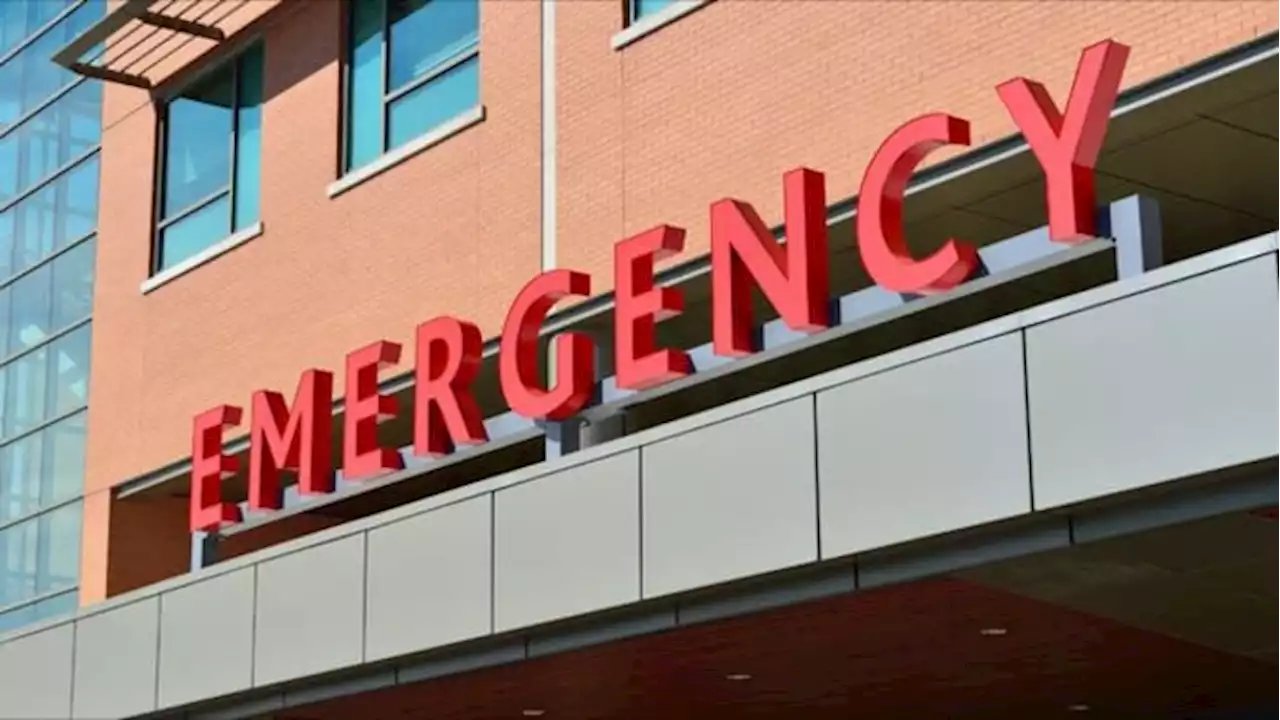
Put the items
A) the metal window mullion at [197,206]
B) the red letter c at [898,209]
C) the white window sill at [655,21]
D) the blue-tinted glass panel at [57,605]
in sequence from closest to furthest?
the red letter c at [898,209]
the white window sill at [655,21]
the metal window mullion at [197,206]
the blue-tinted glass panel at [57,605]

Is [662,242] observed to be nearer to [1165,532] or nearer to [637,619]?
[637,619]

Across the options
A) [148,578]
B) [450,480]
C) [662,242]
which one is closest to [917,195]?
[662,242]

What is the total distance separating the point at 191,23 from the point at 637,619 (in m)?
12.1

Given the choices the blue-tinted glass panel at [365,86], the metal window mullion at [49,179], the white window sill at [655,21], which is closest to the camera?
the white window sill at [655,21]

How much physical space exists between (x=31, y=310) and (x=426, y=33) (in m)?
9.05

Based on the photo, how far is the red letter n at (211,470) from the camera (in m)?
22.9

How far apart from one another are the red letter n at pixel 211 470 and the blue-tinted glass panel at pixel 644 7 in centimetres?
599

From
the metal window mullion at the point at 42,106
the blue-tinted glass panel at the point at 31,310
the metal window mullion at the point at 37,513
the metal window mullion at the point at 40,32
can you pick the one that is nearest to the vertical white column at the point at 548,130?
the metal window mullion at the point at 37,513

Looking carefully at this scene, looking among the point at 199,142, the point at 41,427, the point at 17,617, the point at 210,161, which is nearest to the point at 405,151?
the point at 210,161

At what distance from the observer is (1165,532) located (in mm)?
13781

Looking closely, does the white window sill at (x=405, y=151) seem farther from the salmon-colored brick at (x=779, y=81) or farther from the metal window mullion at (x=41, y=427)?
the metal window mullion at (x=41, y=427)

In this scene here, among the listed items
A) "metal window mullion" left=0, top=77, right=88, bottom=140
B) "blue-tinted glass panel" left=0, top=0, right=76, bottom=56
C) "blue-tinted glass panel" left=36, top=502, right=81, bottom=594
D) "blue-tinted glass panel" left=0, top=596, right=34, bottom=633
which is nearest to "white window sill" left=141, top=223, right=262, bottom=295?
"blue-tinted glass panel" left=36, top=502, right=81, bottom=594

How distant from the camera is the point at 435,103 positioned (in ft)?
77.7

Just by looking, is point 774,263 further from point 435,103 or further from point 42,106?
point 42,106
